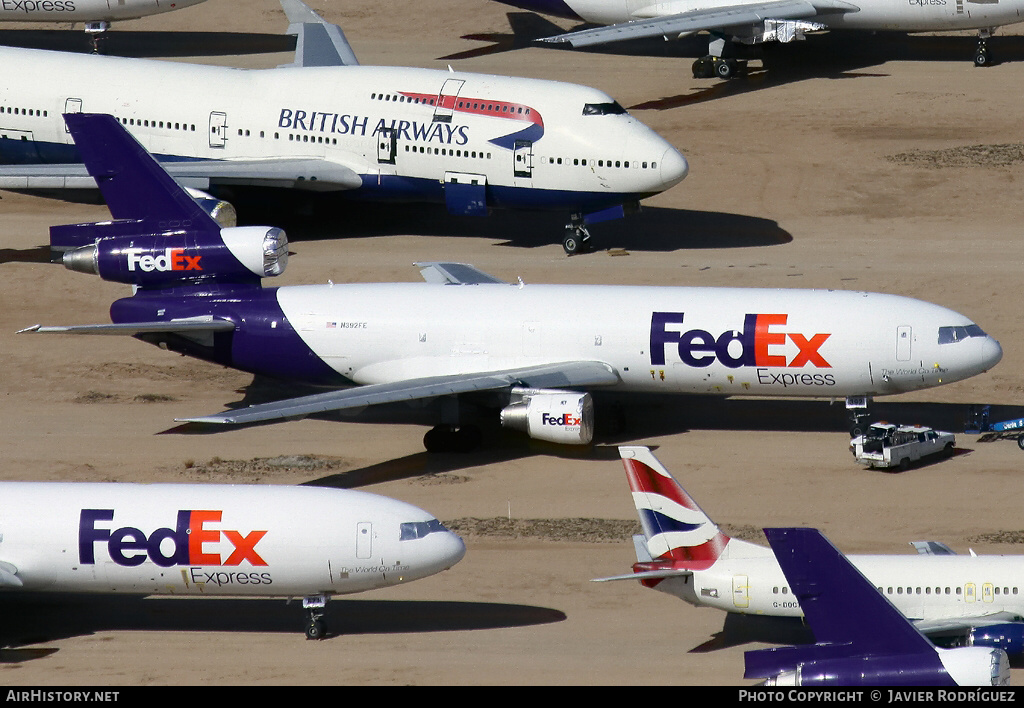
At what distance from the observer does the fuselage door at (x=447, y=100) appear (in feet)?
212

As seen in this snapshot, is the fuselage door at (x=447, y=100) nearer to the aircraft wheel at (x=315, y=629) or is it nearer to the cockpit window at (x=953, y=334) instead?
the cockpit window at (x=953, y=334)

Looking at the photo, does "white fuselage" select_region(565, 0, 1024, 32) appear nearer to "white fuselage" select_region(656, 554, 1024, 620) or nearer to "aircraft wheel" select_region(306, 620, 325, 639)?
"white fuselage" select_region(656, 554, 1024, 620)

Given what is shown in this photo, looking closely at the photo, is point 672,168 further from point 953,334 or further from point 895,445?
point 895,445

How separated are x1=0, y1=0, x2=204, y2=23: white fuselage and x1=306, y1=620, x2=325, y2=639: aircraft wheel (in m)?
51.0

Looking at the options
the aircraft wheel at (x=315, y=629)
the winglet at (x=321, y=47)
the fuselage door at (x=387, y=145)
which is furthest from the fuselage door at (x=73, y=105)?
the aircraft wheel at (x=315, y=629)

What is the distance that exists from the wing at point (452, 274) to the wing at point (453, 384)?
660cm

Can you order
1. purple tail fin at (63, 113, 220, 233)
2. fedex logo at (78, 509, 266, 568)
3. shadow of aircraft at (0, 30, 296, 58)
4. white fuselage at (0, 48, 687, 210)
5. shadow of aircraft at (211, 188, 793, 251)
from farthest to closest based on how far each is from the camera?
shadow of aircraft at (0, 30, 296, 58), shadow of aircraft at (211, 188, 793, 251), white fuselage at (0, 48, 687, 210), purple tail fin at (63, 113, 220, 233), fedex logo at (78, 509, 266, 568)

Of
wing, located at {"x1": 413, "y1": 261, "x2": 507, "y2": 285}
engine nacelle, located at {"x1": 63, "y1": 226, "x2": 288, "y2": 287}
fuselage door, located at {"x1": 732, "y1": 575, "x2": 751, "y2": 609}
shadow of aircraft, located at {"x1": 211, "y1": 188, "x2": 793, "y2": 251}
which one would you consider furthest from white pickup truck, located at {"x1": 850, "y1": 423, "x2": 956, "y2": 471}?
shadow of aircraft, located at {"x1": 211, "y1": 188, "x2": 793, "y2": 251}

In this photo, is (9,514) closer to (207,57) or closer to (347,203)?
(347,203)

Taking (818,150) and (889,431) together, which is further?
(818,150)

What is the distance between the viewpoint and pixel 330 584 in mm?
38562

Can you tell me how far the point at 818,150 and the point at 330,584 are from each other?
42.9 metres

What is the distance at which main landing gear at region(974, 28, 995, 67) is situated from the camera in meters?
81.6
